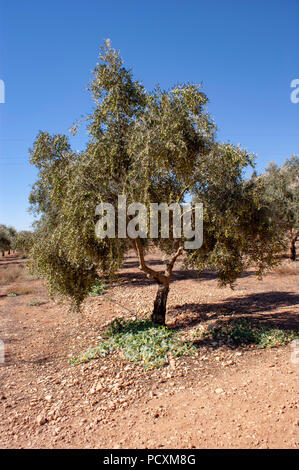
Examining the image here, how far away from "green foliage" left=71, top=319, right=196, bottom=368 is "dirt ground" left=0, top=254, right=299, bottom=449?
0.30m

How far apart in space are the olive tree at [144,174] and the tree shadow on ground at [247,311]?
2.64m

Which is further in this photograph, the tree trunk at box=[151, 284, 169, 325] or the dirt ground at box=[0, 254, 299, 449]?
the tree trunk at box=[151, 284, 169, 325]

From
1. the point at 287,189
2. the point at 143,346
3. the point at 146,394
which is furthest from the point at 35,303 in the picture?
the point at 287,189

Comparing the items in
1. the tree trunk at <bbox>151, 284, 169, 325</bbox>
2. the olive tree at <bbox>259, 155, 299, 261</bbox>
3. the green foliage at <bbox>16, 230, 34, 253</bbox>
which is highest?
the olive tree at <bbox>259, 155, 299, 261</bbox>

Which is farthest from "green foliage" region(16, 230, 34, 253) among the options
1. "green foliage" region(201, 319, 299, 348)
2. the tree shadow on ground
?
"green foliage" region(201, 319, 299, 348)

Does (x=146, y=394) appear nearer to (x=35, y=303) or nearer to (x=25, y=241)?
(x=35, y=303)

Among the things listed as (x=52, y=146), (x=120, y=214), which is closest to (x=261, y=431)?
(x=120, y=214)

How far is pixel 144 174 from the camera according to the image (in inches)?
310

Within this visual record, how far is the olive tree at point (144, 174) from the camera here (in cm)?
797

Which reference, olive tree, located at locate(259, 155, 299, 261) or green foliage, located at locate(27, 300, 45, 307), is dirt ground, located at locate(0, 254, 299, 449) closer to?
green foliage, located at locate(27, 300, 45, 307)

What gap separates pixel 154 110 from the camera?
8.36m

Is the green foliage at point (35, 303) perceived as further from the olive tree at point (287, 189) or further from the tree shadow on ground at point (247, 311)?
the olive tree at point (287, 189)

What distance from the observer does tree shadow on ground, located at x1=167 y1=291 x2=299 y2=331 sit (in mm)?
11059
